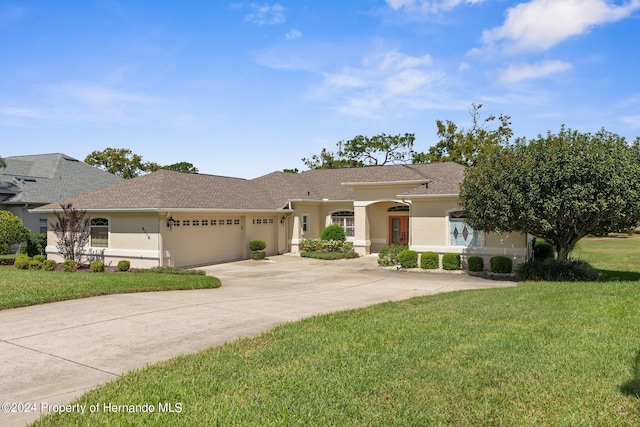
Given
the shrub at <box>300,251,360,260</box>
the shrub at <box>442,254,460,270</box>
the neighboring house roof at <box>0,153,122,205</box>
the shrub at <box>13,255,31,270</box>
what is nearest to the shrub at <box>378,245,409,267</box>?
the shrub at <box>442,254,460,270</box>

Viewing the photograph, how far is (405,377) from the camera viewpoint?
206 inches

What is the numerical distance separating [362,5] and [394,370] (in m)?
12.4

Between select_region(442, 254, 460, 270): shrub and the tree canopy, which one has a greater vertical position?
the tree canopy

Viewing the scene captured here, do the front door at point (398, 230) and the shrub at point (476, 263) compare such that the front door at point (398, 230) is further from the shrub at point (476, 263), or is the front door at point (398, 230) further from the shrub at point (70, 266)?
the shrub at point (70, 266)

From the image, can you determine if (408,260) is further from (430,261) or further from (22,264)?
(22,264)

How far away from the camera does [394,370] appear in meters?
5.46

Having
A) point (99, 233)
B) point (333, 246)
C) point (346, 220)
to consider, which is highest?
point (346, 220)

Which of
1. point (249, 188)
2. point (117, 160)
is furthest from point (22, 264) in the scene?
point (117, 160)

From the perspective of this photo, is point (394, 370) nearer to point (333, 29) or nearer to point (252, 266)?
point (333, 29)

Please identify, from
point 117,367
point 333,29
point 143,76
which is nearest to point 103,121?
point 143,76

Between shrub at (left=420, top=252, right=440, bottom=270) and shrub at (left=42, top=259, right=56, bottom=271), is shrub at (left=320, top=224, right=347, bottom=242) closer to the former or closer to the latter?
shrub at (left=420, top=252, right=440, bottom=270)

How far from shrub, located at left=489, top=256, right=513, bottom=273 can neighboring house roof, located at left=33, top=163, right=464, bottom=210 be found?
337 centimetres

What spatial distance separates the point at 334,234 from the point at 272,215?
390 centimetres

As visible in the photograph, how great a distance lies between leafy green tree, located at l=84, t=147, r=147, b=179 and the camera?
51250mm
